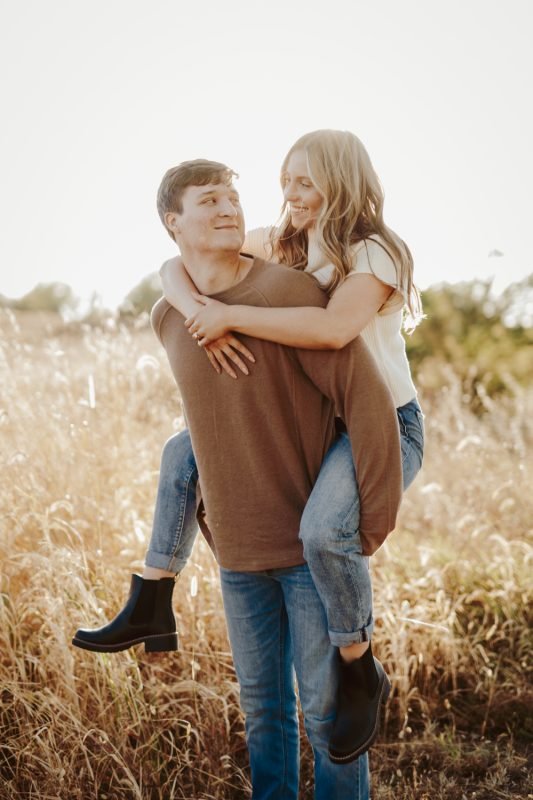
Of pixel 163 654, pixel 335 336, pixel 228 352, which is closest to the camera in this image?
pixel 335 336

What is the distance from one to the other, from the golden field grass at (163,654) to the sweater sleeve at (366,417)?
3.87 ft

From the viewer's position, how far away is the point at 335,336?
6.56 ft

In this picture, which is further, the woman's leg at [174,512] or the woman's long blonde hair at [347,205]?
the woman's leg at [174,512]

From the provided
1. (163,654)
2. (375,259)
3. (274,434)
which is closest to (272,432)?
(274,434)

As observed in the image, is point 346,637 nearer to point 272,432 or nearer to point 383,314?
point 272,432

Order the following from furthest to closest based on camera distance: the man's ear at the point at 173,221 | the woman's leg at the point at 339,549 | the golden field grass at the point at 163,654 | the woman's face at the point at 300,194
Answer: the golden field grass at the point at 163,654
the woman's face at the point at 300,194
the man's ear at the point at 173,221
the woman's leg at the point at 339,549

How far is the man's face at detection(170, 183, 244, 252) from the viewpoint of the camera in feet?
7.13

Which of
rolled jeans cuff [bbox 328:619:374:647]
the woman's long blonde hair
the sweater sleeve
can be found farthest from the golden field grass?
the woman's long blonde hair

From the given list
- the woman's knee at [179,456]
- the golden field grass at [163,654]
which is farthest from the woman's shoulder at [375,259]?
the golden field grass at [163,654]

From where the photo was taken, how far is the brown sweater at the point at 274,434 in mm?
2072

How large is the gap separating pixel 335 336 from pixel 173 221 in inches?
25.3

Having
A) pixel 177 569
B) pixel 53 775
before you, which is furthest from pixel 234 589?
pixel 53 775

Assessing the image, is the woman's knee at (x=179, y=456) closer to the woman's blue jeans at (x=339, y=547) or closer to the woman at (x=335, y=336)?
the woman at (x=335, y=336)

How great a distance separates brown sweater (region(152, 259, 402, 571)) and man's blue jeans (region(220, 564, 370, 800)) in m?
0.13
